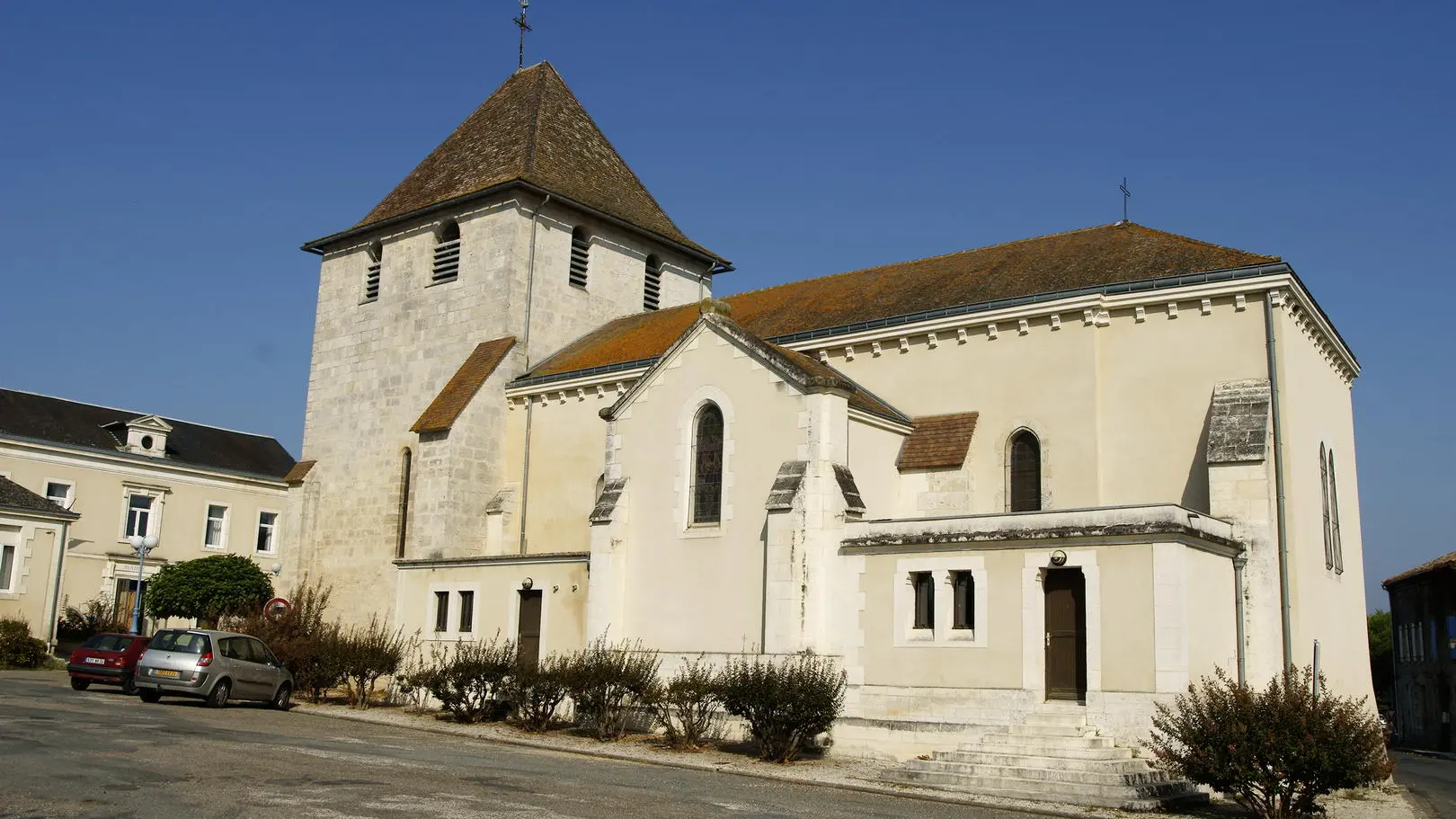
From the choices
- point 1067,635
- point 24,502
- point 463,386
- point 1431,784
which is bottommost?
point 1431,784

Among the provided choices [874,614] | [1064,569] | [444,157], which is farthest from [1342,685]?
[444,157]

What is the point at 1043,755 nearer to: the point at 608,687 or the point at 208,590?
the point at 608,687

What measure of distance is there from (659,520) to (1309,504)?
11137mm

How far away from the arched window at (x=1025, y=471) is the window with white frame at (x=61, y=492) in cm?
3282

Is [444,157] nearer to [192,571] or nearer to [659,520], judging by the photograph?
[192,571]

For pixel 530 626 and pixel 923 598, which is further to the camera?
pixel 530 626

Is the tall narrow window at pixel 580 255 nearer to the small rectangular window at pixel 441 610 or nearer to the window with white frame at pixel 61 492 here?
the small rectangular window at pixel 441 610

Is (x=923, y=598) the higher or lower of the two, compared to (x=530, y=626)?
higher

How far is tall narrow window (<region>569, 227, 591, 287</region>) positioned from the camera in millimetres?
32188

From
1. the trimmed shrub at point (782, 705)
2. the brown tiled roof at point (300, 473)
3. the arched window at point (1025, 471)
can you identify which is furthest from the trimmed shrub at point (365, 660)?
the arched window at point (1025, 471)

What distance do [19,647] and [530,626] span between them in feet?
50.6

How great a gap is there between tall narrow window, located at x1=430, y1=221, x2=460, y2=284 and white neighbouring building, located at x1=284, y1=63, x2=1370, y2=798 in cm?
52

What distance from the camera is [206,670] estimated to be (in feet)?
70.3

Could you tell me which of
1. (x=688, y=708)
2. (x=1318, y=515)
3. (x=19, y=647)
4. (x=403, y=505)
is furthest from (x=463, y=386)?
(x=1318, y=515)
